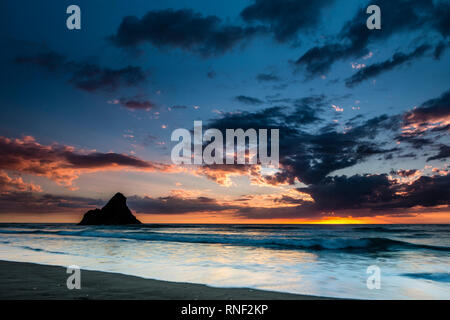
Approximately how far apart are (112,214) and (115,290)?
121 metres

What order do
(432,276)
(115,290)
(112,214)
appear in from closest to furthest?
(115,290)
(432,276)
(112,214)

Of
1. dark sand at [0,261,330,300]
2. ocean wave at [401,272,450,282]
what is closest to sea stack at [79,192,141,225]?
dark sand at [0,261,330,300]

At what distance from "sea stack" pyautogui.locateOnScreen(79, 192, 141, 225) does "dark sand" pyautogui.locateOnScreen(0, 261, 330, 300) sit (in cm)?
11787

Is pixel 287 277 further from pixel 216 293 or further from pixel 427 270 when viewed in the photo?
pixel 427 270

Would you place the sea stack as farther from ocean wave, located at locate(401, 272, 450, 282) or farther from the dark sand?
ocean wave, located at locate(401, 272, 450, 282)

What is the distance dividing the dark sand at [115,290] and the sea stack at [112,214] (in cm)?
11787

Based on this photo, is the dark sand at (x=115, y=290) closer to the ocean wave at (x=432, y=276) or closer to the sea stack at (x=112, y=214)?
the ocean wave at (x=432, y=276)

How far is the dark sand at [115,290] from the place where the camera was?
5.70m

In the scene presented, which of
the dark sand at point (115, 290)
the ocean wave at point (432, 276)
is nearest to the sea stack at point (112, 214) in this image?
the dark sand at point (115, 290)

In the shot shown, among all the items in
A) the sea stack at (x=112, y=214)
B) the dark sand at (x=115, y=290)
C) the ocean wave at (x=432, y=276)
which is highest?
the dark sand at (x=115, y=290)

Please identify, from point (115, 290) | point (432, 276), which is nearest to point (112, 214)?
point (115, 290)

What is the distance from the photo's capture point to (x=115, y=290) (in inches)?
248

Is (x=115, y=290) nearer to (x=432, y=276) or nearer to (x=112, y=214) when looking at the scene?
(x=432, y=276)
